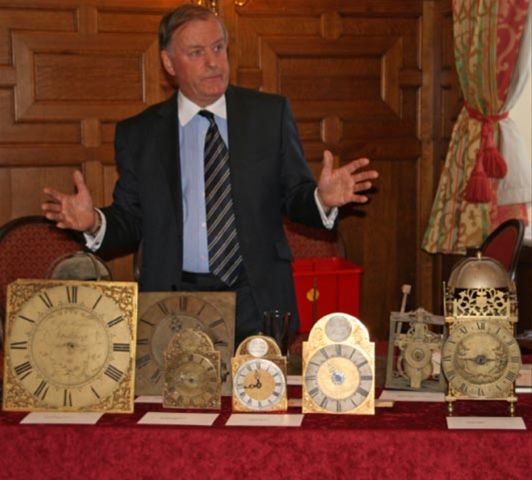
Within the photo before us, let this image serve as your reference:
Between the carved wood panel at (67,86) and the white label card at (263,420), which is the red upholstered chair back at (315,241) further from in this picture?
the white label card at (263,420)

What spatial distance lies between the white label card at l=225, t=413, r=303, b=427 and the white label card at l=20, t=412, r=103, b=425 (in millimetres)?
285

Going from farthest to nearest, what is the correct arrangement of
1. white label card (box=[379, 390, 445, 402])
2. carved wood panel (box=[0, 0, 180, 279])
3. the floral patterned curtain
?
carved wood panel (box=[0, 0, 180, 279]) → the floral patterned curtain → white label card (box=[379, 390, 445, 402])

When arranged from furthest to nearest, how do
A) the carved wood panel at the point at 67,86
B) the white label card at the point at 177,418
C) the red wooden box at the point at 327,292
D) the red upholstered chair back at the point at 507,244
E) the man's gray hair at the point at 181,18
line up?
the carved wood panel at the point at 67,86
the red wooden box at the point at 327,292
the red upholstered chair back at the point at 507,244
the man's gray hair at the point at 181,18
the white label card at the point at 177,418

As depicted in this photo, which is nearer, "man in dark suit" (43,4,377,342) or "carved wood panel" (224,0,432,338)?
"man in dark suit" (43,4,377,342)

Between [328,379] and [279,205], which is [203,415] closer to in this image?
[328,379]

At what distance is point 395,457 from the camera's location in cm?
219

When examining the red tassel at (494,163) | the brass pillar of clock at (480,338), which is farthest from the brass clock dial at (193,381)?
the red tassel at (494,163)

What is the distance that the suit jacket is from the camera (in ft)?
10.1

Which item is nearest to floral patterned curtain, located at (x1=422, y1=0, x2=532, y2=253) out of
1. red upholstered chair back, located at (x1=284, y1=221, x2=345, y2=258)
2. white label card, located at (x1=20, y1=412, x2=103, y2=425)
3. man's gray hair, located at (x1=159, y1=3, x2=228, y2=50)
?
red upholstered chair back, located at (x1=284, y1=221, x2=345, y2=258)

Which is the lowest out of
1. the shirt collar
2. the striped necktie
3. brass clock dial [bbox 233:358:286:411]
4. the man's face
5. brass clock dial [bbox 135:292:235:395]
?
brass clock dial [bbox 233:358:286:411]

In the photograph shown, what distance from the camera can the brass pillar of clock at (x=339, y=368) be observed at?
230 centimetres

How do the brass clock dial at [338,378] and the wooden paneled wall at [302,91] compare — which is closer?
the brass clock dial at [338,378]

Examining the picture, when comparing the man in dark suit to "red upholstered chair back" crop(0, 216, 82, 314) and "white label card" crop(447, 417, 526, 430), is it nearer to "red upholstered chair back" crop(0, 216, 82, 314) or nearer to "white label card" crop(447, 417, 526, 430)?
"white label card" crop(447, 417, 526, 430)

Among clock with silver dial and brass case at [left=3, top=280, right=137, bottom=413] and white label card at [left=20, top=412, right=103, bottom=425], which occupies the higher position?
clock with silver dial and brass case at [left=3, top=280, right=137, bottom=413]
